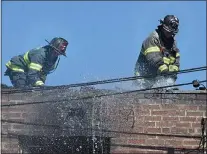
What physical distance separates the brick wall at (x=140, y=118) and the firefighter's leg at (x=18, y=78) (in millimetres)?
1216

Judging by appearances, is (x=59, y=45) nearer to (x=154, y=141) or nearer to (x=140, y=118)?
(x=140, y=118)

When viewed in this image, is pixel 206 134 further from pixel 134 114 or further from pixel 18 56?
pixel 18 56

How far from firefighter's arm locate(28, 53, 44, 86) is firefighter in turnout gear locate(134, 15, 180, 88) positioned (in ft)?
4.91

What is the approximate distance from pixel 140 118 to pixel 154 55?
1357 mm

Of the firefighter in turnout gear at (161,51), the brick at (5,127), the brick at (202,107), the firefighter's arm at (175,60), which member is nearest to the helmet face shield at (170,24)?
the firefighter in turnout gear at (161,51)

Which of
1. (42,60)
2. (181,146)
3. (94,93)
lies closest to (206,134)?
(181,146)

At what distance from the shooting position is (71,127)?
6.95 meters

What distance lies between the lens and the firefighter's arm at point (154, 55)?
25.9 feet

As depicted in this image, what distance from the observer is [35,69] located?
8.34 meters

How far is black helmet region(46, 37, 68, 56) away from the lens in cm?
886

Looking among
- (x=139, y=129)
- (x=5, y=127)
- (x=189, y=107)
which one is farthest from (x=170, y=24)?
(x=5, y=127)

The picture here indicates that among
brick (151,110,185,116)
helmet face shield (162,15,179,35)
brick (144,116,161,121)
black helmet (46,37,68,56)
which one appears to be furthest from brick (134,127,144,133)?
black helmet (46,37,68,56)

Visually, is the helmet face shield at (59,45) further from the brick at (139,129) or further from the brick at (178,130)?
the brick at (178,130)

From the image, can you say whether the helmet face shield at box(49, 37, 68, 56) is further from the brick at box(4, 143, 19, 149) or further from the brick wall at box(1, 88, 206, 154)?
the brick at box(4, 143, 19, 149)
